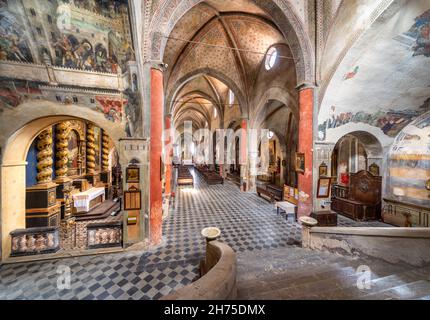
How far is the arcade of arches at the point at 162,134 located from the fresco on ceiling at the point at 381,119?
0.06 metres

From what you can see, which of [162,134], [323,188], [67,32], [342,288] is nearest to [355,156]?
[323,188]

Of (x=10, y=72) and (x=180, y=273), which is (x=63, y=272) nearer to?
(x=180, y=273)

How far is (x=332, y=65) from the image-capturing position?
6.44 metres

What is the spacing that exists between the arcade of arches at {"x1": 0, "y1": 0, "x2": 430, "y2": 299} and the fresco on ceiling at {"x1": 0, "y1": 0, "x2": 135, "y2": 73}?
0.02m

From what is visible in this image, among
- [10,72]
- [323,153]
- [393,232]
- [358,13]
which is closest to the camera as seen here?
[393,232]

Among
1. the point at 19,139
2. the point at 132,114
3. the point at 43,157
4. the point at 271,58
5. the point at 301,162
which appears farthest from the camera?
the point at 271,58

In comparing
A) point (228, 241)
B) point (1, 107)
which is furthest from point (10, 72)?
point (228, 241)

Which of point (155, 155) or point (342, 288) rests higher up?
point (155, 155)

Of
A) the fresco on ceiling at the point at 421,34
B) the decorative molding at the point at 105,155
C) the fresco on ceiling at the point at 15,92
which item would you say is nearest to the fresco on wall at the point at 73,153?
the decorative molding at the point at 105,155

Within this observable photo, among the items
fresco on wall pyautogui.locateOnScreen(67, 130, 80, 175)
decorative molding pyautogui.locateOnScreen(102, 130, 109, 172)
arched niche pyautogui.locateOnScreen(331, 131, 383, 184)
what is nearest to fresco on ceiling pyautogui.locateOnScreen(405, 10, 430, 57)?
arched niche pyautogui.locateOnScreen(331, 131, 383, 184)

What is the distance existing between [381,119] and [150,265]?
10.6m

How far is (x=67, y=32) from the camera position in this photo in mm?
3844

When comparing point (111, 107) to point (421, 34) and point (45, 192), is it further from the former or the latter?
point (421, 34)
